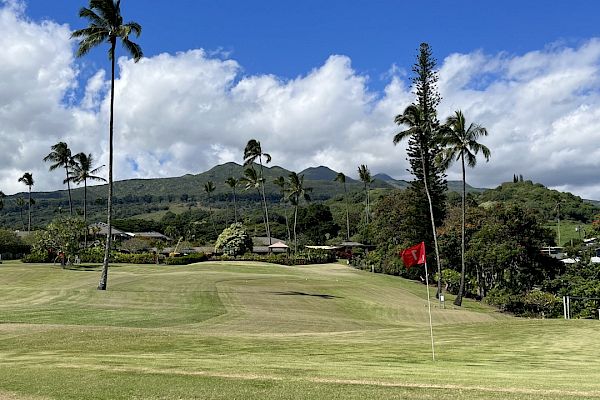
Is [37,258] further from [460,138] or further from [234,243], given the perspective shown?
[460,138]

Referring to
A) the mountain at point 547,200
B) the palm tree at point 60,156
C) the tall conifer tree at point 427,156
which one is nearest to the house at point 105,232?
the palm tree at point 60,156

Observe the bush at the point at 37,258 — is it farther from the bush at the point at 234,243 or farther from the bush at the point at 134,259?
the bush at the point at 234,243

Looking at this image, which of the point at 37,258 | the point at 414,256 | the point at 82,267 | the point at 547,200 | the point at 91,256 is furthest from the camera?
the point at 547,200

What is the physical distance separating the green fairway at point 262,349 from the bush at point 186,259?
29.5 metres

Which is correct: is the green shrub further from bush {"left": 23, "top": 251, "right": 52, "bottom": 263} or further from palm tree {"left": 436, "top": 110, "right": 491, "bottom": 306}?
palm tree {"left": 436, "top": 110, "right": 491, "bottom": 306}

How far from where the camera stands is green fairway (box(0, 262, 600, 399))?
12.4 metres

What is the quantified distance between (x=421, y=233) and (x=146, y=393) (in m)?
62.0

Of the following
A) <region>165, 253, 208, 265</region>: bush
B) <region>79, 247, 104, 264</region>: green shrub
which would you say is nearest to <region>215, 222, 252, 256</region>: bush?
<region>165, 253, 208, 265</region>: bush

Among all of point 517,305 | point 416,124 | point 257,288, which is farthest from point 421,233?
point 257,288

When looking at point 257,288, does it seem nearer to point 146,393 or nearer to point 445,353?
point 445,353

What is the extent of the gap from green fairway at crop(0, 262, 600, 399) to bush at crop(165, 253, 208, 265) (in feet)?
96.8

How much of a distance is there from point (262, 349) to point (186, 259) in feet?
195

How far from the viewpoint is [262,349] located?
20312 millimetres

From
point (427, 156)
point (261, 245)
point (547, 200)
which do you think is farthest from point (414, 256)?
point (547, 200)
